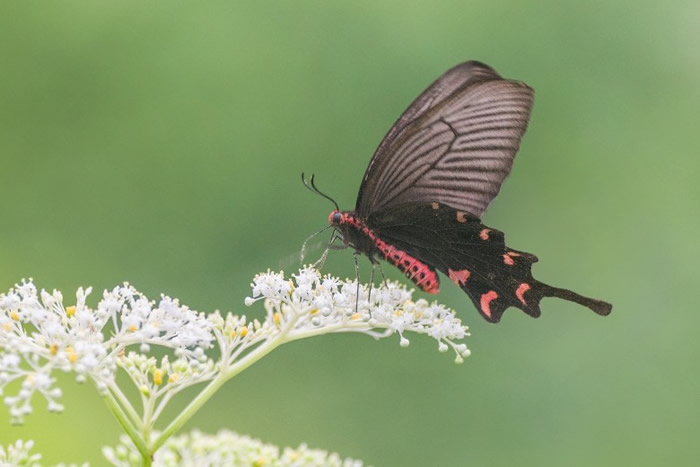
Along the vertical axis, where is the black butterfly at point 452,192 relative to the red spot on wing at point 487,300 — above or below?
above

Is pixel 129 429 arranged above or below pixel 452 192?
below

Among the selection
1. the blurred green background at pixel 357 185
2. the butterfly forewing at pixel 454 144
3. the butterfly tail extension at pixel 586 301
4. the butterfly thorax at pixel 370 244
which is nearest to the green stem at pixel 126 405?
the butterfly thorax at pixel 370 244

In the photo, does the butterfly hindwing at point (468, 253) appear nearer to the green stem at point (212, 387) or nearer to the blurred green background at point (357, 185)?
the green stem at point (212, 387)

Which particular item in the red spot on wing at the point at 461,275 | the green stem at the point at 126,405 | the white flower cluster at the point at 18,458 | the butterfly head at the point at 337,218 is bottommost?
the green stem at the point at 126,405

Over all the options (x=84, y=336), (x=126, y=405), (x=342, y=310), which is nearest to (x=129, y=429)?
(x=126, y=405)

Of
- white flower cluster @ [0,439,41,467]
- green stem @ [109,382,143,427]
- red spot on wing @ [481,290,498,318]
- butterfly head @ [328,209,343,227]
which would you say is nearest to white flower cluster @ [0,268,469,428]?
green stem @ [109,382,143,427]

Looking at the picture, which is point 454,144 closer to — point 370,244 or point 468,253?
point 468,253
